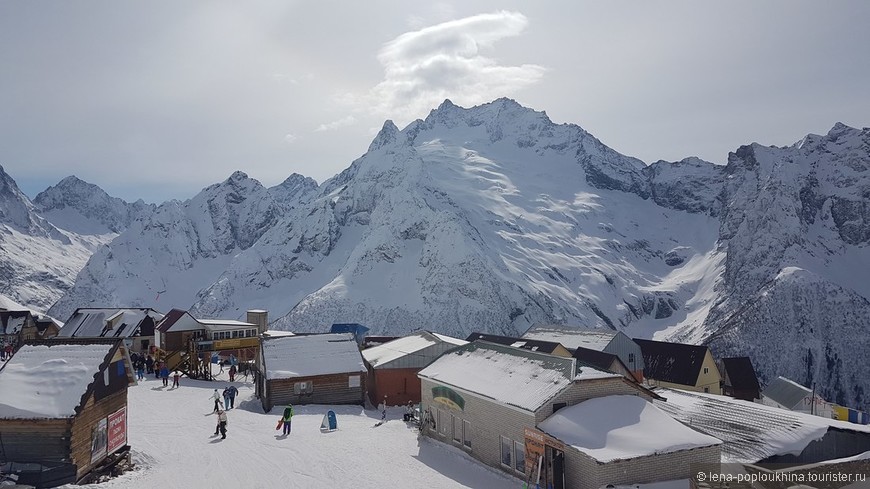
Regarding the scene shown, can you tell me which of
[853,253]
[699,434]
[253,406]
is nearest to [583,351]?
[253,406]

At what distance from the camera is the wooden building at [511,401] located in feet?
69.5

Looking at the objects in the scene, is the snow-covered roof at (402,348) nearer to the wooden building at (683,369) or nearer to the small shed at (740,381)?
the wooden building at (683,369)

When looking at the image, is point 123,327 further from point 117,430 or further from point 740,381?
point 740,381

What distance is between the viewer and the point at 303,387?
Answer: 3797cm

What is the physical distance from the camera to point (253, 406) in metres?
38.0

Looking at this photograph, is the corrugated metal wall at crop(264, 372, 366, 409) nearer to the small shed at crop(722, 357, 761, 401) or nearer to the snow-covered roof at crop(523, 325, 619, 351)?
the snow-covered roof at crop(523, 325, 619, 351)

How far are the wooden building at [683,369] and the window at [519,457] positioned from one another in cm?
3672

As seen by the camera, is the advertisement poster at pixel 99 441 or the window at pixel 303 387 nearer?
the advertisement poster at pixel 99 441

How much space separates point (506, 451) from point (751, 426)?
11618 millimetres

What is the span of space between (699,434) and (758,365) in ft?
321

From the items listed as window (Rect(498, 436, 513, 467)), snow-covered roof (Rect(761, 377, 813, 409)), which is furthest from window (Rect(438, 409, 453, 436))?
snow-covered roof (Rect(761, 377, 813, 409))

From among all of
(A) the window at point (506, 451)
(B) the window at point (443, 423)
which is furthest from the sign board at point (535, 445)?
A: (B) the window at point (443, 423)

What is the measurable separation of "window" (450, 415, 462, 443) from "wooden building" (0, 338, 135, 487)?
512 inches

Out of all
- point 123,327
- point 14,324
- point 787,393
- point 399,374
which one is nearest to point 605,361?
point 399,374
